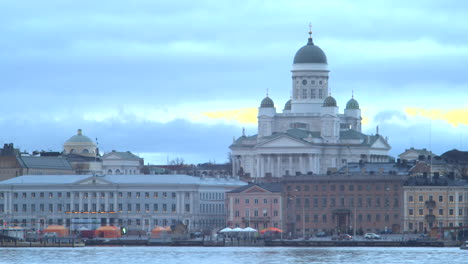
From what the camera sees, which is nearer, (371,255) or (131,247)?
(371,255)

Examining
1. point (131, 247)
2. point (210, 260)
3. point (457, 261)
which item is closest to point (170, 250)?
point (131, 247)

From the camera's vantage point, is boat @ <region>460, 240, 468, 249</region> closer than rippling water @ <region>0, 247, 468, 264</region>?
No

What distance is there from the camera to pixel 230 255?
17388cm

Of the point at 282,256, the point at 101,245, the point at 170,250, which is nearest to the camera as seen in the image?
the point at 282,256

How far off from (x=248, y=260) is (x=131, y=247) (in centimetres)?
3293

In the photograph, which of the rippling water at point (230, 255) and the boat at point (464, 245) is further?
the boat at point (464, 245)

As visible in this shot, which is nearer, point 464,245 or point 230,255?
point 230,255

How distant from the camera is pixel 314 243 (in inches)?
7589

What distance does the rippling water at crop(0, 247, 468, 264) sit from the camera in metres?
163

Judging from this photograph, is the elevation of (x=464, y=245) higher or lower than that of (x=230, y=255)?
higher

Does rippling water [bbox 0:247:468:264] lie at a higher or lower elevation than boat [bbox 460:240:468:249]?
lower

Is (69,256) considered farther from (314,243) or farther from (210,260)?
(314,243)

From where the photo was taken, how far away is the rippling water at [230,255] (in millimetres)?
163125

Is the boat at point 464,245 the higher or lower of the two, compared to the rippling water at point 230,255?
higher
